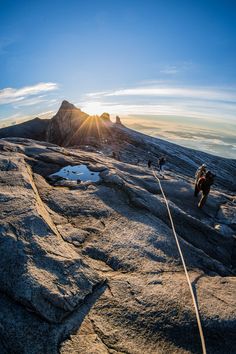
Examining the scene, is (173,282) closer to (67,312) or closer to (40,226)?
(67,312)

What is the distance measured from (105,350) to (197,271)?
18.9ft

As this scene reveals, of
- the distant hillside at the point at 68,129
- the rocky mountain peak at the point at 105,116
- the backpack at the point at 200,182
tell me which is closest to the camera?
the backpack at the point at 200,182

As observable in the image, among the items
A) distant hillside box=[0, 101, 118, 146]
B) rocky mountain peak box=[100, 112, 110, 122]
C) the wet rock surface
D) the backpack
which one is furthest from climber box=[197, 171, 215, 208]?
rocky mountain peak box=[100, 112, 110, 122]

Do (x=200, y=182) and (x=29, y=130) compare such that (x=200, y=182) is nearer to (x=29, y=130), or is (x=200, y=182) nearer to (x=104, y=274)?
(x=104, y=274)

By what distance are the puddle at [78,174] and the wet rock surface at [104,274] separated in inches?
92.2

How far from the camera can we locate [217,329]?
8.30 m

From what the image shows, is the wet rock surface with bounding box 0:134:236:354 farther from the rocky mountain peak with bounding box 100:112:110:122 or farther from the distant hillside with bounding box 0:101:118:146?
the rocky mountain peak with bounding box 100:112:110:122

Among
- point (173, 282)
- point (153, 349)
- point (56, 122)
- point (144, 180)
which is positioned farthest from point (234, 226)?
point (56, 122)

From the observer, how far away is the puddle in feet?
64.2

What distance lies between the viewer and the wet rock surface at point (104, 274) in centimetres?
768

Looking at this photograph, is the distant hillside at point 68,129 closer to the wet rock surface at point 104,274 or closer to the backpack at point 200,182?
the backpack at point 200,182

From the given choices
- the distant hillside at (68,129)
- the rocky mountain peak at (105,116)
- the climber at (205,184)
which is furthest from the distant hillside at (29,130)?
the climber at (205,184)

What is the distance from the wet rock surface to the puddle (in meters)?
2.34

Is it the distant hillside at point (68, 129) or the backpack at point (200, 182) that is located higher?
the distant hillside at point (68, 129)
